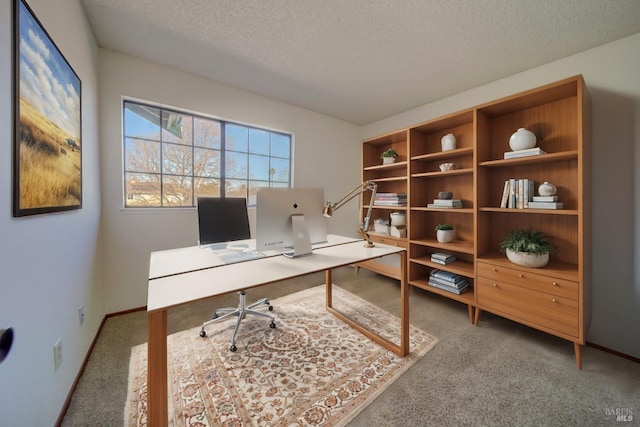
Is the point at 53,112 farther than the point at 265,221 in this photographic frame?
No

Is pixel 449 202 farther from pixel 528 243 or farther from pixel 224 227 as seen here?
pixel 224 227

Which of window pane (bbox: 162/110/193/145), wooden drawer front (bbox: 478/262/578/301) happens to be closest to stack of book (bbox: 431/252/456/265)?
wooden drawer front (bbox: 478/262/578/301)

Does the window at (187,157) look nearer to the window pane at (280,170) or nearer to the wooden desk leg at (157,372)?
the window pane at (280,170)

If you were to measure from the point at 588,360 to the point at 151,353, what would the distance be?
274 centimetres

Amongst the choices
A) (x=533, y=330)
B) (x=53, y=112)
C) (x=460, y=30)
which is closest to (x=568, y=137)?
(x=460, y=30)

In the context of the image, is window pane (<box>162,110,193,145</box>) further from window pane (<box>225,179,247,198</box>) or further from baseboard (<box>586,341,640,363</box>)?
baseboard (<box>586,341,640,363</box>)

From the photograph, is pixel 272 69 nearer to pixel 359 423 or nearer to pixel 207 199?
pixel 207 199

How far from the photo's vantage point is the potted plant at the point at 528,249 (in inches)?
69.3

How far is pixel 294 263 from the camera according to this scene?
1469 millimetres

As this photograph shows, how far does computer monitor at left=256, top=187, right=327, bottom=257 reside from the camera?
1.48 m

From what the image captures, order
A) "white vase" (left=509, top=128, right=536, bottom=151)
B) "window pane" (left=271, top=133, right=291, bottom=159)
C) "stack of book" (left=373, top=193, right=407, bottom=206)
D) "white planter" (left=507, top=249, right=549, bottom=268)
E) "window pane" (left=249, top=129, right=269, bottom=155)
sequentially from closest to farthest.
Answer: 1. "white planter" (left=507, top=249, right=549, bottom=268)
2. "white vase" (left=509, top=128, right=536, bottom=151)
3. "stack of book" (left=373, top=193, right=407, bottom=206)
4. "window pane" (left=249, top=129, right=269, bottom=155)
5. "window pane" (left=271, top=133, right=291, bottom=159)

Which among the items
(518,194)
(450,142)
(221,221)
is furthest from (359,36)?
(221,221)

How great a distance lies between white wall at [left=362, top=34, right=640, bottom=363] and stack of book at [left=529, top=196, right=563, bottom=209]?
15.0 inches

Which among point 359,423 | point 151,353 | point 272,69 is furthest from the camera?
point 272,69
